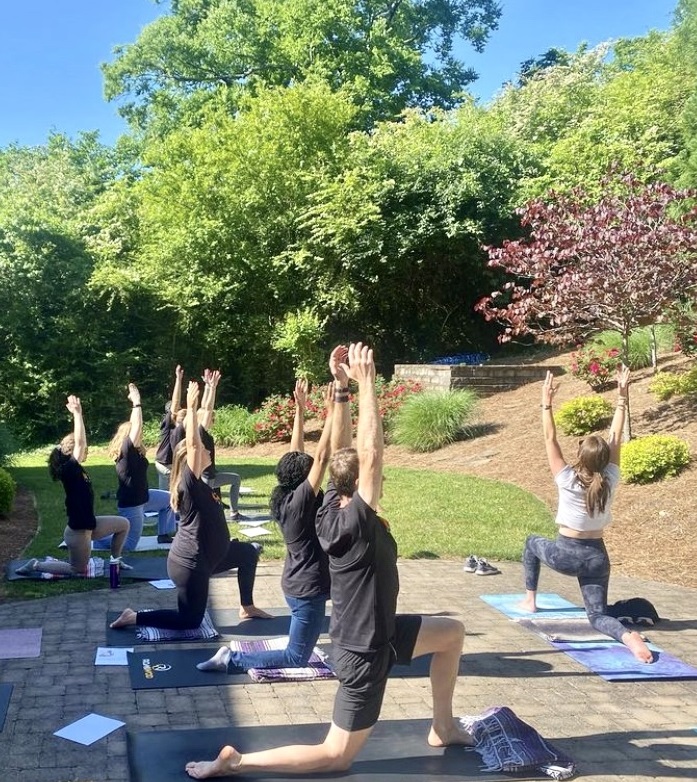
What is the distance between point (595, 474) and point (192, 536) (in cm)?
306

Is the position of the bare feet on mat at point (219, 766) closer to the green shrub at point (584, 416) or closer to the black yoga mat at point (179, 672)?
the black yoga mat at point (179, 672)

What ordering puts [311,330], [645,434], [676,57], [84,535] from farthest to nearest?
1. [676,57]
2. [311,330]
3. [645,434]
4. [84,535]

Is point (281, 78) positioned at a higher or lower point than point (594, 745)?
higher

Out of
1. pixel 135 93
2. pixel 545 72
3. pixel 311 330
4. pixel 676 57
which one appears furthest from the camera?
pixel 135 93

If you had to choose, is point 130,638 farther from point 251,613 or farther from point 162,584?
point 162,584

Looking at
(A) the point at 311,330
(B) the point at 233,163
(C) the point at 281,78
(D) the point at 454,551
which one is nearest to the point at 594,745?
(D) the point at 454,551

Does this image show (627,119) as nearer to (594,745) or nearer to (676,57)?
(676,57)

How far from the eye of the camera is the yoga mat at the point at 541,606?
7203 millimetres

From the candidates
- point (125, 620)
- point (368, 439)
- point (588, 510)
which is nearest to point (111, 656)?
point (125, 620)

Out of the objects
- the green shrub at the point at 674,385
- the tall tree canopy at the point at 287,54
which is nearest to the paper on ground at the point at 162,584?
the green shrub at the point at 674,385

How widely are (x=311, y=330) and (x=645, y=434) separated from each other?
9694mm

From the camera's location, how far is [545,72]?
30250 mm

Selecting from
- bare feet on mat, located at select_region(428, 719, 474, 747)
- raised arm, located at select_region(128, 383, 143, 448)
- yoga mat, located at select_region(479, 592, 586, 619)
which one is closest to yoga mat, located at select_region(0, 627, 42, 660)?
raised arm, located at select_region(128, 383, 143, 448)

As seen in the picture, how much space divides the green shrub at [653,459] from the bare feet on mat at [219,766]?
27.5ft
